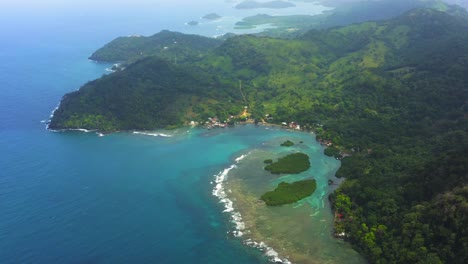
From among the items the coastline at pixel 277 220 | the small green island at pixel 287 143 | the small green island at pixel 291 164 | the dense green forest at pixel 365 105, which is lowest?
the coastline at pixel 277 220

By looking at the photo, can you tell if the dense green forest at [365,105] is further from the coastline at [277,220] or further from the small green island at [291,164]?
the small green island at [291,164]

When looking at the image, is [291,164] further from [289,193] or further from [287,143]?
[289,193]

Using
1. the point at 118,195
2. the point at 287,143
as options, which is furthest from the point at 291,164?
the point at 118,195

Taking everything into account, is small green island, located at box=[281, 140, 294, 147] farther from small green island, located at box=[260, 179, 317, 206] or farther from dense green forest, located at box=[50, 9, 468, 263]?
small green island, located at box=[260, 179, 317, 206]

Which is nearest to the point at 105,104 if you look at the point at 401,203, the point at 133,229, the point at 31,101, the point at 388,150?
the point at 31,101

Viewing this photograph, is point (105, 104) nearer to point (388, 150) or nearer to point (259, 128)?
point (259, 128)

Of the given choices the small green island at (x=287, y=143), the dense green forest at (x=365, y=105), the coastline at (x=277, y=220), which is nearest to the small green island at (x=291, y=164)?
the coastline at (x=277, y=220)
